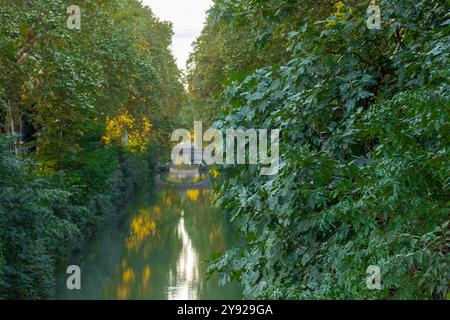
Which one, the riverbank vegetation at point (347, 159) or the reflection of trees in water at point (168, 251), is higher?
the riverbank vegetation at point (347, 159)

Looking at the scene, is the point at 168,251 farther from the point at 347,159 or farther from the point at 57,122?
the point at 347,159

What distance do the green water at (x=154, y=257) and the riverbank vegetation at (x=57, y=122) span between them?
0.90m

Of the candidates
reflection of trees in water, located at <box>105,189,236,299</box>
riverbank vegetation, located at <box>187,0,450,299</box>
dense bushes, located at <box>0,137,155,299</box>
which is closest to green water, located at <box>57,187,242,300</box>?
reflection of trees in water, located at <box>105,189,236,299</box>

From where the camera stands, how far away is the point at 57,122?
1997 centimetres

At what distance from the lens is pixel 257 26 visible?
1066 cm

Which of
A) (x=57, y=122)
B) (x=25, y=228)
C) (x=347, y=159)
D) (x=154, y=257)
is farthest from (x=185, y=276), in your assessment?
(x=347, y=159)

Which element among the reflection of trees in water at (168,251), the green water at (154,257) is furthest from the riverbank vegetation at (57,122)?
the reflection of trees in water at (168,251)

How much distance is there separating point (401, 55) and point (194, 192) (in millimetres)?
50575

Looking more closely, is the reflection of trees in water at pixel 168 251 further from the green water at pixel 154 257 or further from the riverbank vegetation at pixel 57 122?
the riverbank vegetation at pixel 57 122

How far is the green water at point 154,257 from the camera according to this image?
67.9 ft

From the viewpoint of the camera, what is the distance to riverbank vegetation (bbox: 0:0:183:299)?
46.9 ft

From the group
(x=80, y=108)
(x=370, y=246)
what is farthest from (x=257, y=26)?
(x=80, y=108)

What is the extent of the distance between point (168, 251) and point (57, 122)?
32.7 ft

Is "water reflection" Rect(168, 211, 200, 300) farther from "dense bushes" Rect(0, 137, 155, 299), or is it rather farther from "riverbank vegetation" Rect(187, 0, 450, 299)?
"riverbank vegetation" Rect(187, 0, 450, 299)
